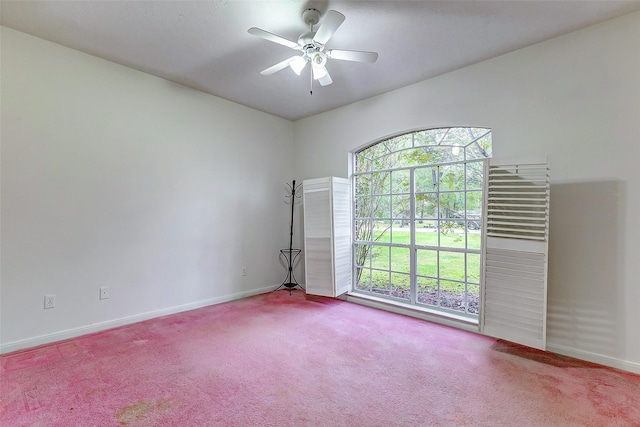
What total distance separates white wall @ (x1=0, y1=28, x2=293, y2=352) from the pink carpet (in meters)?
0.45

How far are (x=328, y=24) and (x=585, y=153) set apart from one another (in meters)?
2.38

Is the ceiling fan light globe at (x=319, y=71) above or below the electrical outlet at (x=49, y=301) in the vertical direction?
above

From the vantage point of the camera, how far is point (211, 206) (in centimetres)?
390

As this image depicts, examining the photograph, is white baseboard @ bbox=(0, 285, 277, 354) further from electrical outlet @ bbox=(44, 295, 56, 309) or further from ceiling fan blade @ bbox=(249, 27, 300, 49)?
ceiling fan blade @ bbox=(249, 27, 300, 49)

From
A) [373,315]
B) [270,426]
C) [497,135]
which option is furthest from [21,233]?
[497,135]

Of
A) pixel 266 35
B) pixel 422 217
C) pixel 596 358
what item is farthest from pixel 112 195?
pixel 596 358

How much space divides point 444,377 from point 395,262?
1743 millimetres

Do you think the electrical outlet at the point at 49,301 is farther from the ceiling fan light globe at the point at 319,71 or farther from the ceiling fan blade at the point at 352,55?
the ceiling fan blade at the point at 352,55

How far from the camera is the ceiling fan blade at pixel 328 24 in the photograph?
1870 millimetres

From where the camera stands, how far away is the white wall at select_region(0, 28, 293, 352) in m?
2.57

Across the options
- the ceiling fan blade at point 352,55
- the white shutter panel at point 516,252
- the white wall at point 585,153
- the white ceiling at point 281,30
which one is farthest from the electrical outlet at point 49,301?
the white wall at point 585,153

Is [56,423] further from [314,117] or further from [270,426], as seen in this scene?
[314,117]

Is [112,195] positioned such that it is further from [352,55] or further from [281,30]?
[352,55]

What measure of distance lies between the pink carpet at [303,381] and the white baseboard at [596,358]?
9cm
